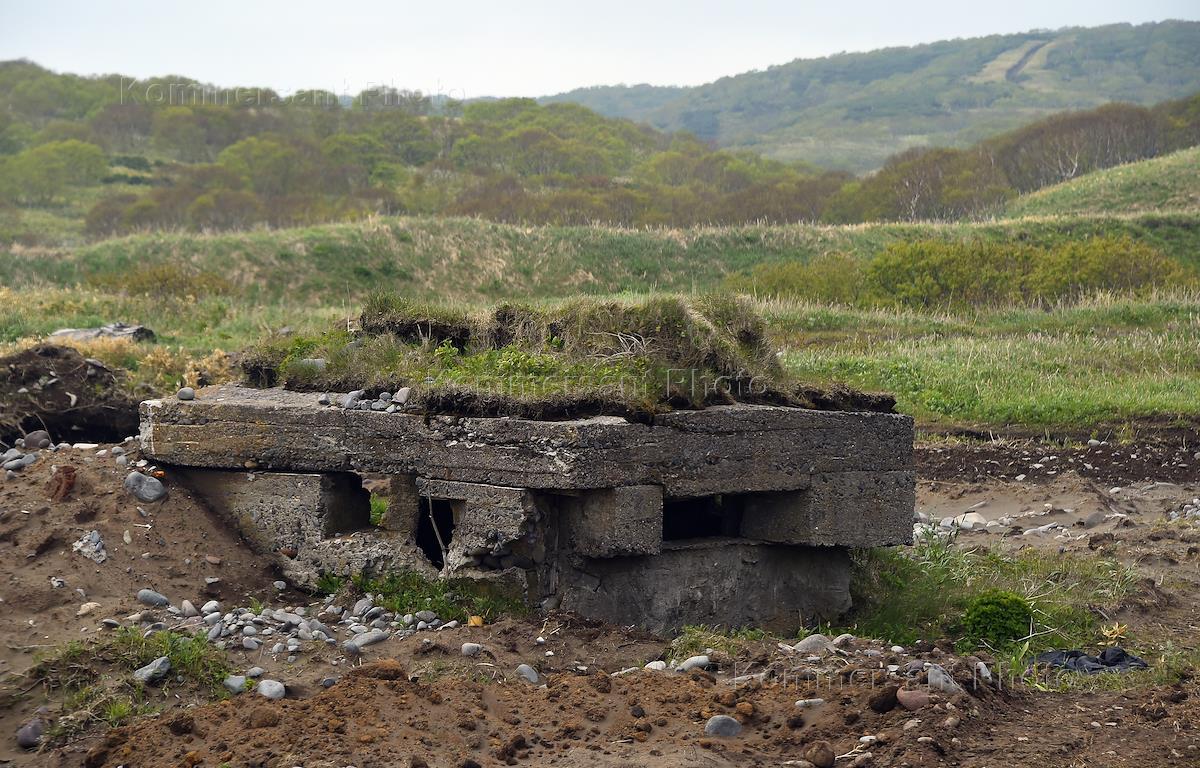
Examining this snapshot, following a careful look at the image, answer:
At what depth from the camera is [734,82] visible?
192m

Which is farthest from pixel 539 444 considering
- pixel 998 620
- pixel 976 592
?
pixel 976 592

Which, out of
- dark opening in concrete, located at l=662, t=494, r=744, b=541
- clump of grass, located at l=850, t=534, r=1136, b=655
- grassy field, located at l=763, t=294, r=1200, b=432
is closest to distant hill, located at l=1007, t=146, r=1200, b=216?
grassy field, located at l=763, t=294, r=1200, b=432

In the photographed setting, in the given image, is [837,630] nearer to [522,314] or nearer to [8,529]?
[522,314]

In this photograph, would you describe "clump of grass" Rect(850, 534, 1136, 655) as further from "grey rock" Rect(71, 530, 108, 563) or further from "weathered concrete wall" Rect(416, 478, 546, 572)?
"grey rock" Rect(71, 530, 108, 563)

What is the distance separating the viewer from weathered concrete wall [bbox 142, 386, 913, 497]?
22.3 feet

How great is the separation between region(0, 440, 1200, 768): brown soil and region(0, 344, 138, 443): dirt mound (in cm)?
260

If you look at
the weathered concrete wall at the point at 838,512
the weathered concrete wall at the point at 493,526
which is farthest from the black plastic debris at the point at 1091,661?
the weathered concrete wall at the point at 493,526

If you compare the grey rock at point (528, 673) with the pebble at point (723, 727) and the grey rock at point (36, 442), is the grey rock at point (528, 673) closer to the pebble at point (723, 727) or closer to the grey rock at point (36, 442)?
the pebble at point (723, 727)

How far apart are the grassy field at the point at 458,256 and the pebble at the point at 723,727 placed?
19401mm

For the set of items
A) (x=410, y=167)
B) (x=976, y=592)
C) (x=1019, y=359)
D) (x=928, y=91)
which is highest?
(x=928, y=91)

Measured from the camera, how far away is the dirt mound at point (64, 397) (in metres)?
10.3

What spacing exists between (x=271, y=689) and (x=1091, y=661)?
440 centimetres

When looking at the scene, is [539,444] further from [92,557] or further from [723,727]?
[92,557]

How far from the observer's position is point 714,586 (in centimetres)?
745
